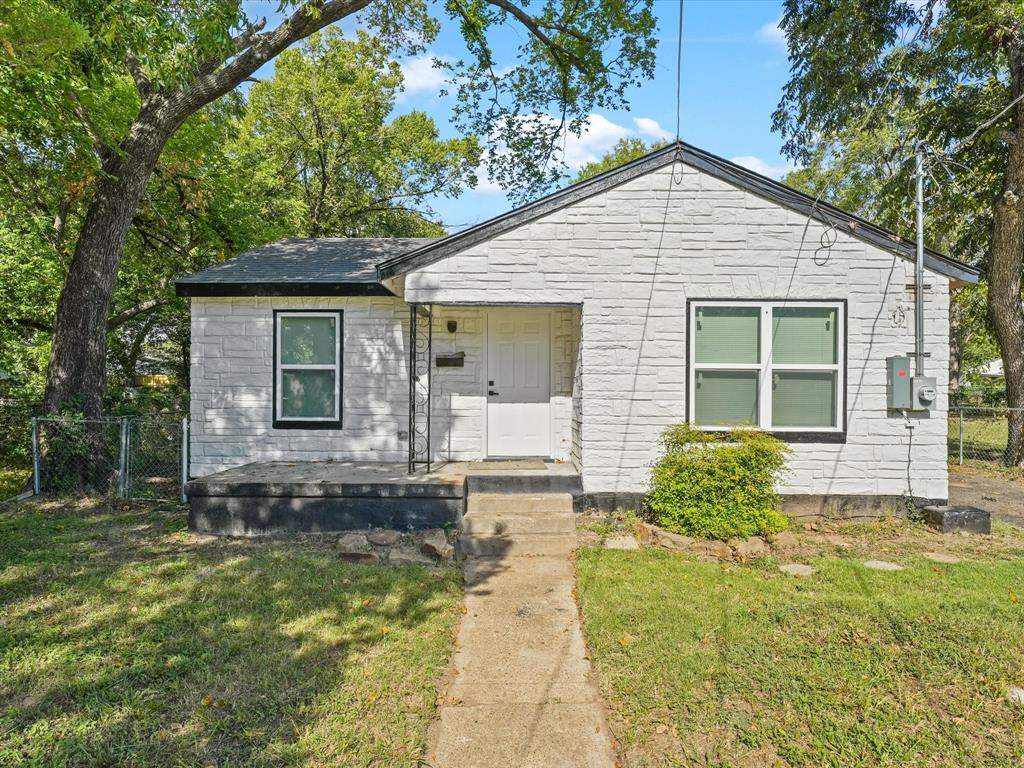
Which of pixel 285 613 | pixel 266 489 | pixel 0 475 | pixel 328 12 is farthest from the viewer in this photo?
pixel 0 475

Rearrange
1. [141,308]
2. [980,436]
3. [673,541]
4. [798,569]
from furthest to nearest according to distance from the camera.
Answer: [141,308]
[980,436]
[673,541]
[798,569]

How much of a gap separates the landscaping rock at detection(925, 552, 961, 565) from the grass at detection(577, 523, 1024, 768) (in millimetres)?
235

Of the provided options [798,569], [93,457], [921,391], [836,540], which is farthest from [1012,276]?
[93,457]

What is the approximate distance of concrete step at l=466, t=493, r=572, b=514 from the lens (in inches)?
261

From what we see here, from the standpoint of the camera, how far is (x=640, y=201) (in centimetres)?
704

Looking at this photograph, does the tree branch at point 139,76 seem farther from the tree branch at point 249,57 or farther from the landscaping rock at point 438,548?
the landscaping rock at point 438,548

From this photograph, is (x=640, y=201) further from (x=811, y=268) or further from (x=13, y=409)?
(x=13, y=409)

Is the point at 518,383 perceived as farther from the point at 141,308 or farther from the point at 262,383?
the point at 141,308

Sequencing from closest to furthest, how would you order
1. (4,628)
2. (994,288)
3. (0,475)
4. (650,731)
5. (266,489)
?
(650,731), (4,628), (266,489), (0,475), (994,288)

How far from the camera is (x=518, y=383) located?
8406 mm

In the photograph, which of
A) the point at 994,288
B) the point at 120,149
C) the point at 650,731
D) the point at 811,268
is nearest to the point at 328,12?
the point at 120,149

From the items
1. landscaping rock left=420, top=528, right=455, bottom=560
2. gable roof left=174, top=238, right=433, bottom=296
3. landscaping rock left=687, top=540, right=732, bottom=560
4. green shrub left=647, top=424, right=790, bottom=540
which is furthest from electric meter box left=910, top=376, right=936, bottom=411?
gable roof left=174, top=238, right=433, bottom=296

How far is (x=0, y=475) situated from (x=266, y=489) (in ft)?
23.2

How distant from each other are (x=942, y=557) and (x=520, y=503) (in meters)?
4.26
